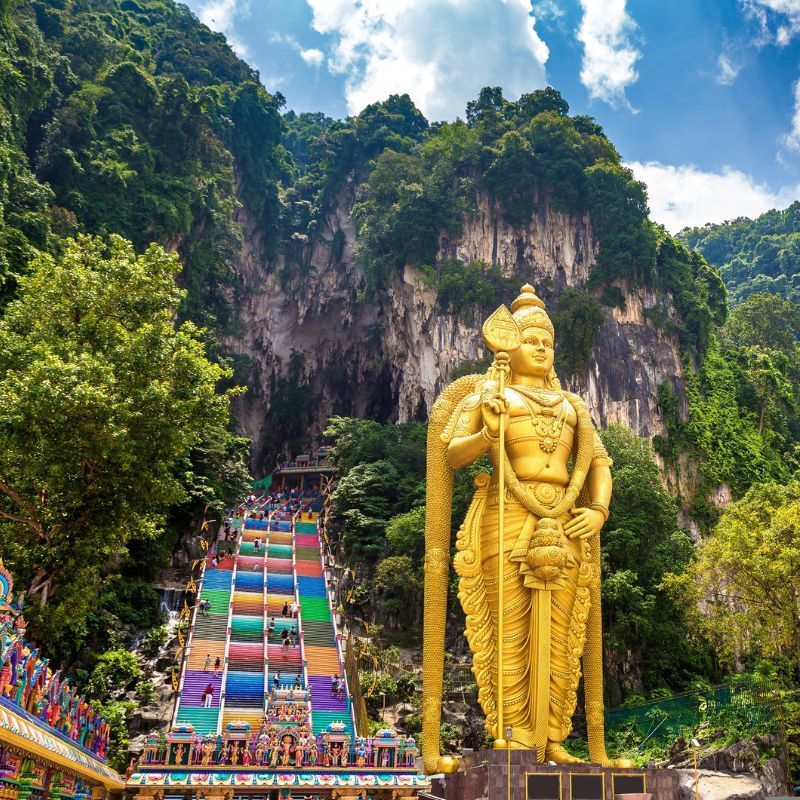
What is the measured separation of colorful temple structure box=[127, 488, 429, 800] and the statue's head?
437 centimetres

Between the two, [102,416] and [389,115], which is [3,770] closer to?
[102,416]

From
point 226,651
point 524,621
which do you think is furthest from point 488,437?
point 226,651

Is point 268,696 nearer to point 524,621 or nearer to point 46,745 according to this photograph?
point 524,621

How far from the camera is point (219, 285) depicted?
28422 millimetres

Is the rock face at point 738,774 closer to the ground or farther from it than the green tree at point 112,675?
closer to the ground

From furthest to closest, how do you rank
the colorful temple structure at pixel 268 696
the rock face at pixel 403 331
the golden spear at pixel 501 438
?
the rock face at pixel 403 331 → the colorful temple structure at pixel 268 696 → the golden spear at pixel 501 438

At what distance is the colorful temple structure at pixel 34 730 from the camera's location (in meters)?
4.93

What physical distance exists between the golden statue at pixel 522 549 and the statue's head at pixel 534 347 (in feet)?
0.05

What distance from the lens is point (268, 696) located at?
32.3 feet

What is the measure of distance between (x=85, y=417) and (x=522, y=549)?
18.9 feet

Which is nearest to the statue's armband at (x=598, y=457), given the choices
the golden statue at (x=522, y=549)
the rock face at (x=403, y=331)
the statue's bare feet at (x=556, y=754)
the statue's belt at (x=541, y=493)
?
the golden statue at (x=522, y=549)

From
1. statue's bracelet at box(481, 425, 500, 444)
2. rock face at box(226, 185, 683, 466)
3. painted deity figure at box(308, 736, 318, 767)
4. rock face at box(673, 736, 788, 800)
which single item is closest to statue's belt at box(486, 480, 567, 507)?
statue's bracelet at box(481, 425, 500, 444)

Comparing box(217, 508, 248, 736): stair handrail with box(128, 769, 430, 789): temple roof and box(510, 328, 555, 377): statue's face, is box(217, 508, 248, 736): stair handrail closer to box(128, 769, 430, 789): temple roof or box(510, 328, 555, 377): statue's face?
box(128, 769, 430, 789): temple roof

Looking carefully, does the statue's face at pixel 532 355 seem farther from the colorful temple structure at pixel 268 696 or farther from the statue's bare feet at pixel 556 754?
the colorful temple structure at pixel 268 696
